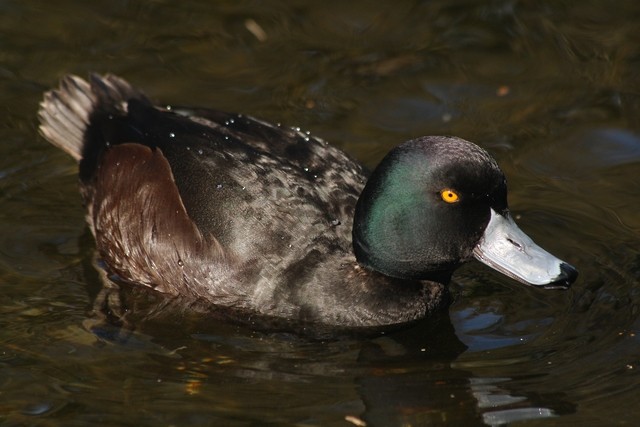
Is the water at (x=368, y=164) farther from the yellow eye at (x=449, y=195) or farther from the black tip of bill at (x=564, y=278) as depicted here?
the yellow eye at (x=449, y=195)

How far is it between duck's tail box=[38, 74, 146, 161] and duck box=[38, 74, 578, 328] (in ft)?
1.83

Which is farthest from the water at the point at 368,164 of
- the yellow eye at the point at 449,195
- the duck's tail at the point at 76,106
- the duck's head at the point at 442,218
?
the yellow eye at the point at 449,195

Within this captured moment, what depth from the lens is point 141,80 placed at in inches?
416

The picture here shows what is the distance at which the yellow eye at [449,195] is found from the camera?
7.11m

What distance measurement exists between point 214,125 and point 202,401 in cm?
242

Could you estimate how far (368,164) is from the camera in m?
9.42

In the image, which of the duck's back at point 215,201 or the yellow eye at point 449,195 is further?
the duck's back at point 215,201

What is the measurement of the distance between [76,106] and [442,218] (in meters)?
3.26

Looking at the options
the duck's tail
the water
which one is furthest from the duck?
the duck's tail

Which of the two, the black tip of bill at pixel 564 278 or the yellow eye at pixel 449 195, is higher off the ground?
the yellow eye at pixel 449 195

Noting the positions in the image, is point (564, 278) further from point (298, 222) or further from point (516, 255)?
point (298, 222)

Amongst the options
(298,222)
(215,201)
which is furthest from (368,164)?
(215,201)

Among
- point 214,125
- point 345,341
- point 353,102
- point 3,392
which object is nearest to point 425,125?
point 353,102

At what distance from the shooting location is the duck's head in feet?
23.1
